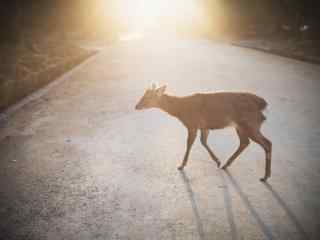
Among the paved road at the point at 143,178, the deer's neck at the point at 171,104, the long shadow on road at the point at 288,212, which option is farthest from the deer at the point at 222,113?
the paved road at the point at 143,178

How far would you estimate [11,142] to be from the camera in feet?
26.1

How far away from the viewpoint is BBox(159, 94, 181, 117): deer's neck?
6.73m

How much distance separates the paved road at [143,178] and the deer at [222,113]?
1.51 feet

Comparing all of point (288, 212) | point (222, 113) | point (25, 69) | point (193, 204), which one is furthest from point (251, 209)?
point (25, 69)

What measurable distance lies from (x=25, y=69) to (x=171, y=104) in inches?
490

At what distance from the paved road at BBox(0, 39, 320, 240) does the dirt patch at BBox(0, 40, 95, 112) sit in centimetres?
121

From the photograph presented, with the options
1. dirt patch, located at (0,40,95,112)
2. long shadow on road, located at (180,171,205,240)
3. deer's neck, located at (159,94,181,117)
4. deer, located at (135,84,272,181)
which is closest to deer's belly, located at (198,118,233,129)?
deer, located at (135,84,272,181)

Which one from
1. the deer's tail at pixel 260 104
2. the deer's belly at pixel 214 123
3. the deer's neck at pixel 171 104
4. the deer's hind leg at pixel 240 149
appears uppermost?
the deer's tail at pixel 260 104

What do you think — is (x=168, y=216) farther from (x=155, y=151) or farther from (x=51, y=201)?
(x=155, y=151)

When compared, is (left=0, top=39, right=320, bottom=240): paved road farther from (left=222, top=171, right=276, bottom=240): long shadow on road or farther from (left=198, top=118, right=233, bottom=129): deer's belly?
(left=198, top=118, right=233, bottom=129): deer's belly

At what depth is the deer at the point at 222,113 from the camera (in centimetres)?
596

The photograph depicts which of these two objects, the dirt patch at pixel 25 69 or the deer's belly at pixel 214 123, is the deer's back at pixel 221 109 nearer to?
the deer's belly at pixel 214 123

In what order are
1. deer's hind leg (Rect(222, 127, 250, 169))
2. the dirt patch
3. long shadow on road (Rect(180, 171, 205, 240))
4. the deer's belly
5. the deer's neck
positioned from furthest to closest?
1. the dirt patch
2. the deer's neck
3. deer's hind leg (Rect(222, 127, 250, 169))
4. the deer's belly
5. long shadow on road (Rect(180, 171, 205, 240))

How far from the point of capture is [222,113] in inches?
242
